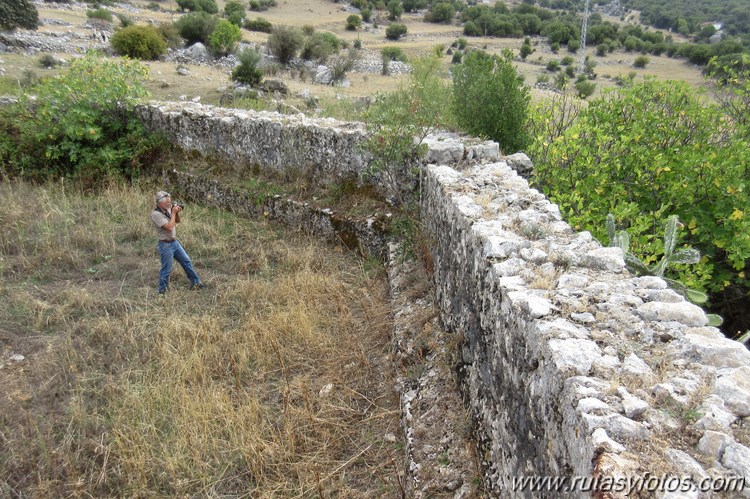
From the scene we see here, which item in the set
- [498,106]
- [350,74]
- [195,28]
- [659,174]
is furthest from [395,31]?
[659,174]

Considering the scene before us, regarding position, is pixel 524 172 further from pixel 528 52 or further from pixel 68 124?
pixel 528 52

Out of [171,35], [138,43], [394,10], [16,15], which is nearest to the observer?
[138,43]

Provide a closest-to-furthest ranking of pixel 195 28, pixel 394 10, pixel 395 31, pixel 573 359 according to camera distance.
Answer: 1. pixel 573 359
2. pixel 195 28
3. pixel 395 31
4. pixel 394 10

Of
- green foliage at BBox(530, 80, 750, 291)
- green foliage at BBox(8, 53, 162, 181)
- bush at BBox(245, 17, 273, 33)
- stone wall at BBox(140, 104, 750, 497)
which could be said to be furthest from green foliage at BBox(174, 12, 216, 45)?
stone wall at BBox(140, 104, 750, 497)

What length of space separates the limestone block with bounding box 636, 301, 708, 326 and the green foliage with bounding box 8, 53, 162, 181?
385 inches

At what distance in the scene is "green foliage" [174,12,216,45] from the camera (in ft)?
97.9

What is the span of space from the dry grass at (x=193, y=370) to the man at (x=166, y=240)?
0.26 meters

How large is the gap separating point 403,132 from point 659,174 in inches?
117

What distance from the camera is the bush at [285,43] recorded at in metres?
28.1

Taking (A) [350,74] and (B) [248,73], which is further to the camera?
(A) [350,74]

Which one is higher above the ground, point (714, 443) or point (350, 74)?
point (350, 74)

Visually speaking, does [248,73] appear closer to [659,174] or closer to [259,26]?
[659,174]

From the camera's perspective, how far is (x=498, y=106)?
20.7 ft

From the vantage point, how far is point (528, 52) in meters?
39.6
